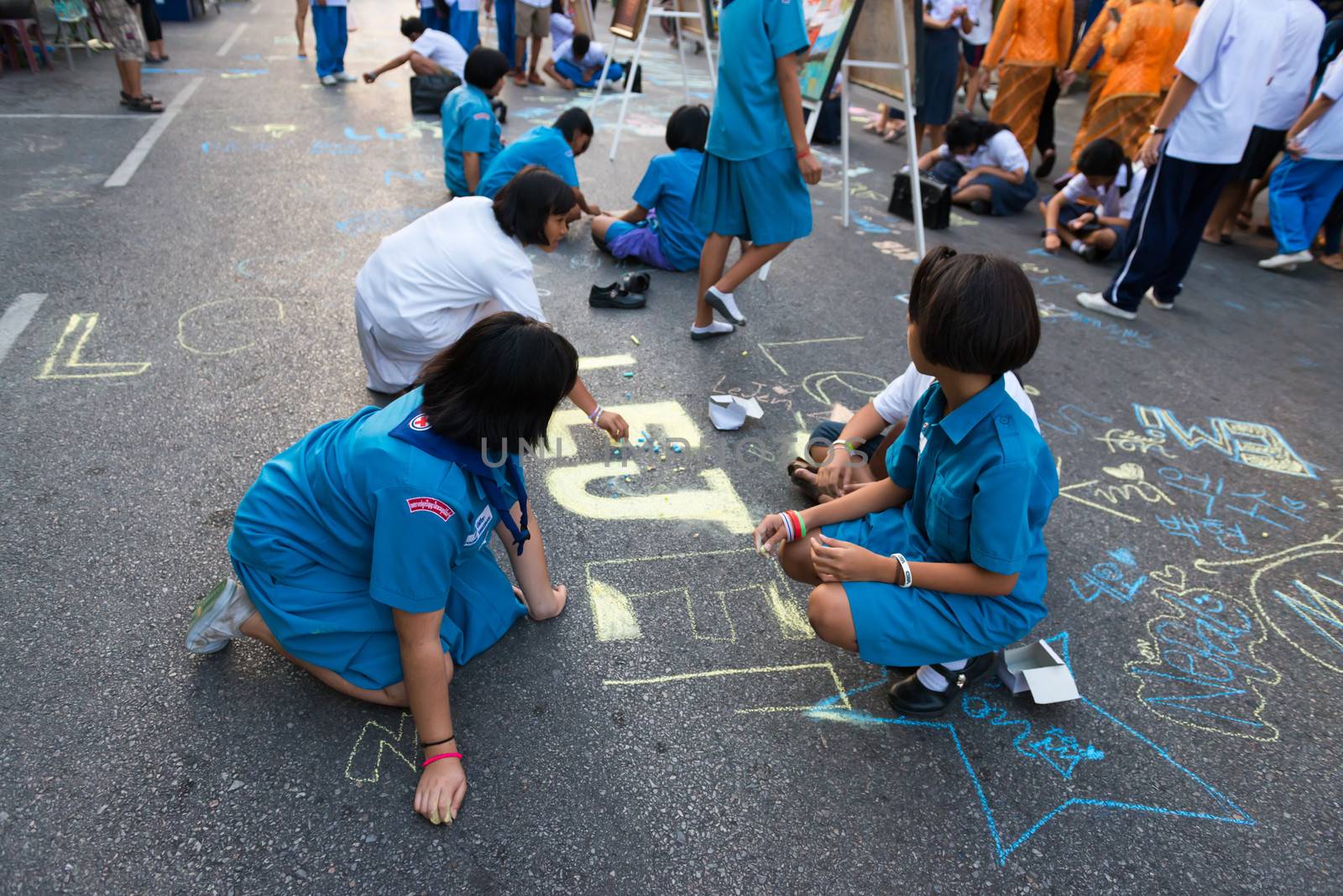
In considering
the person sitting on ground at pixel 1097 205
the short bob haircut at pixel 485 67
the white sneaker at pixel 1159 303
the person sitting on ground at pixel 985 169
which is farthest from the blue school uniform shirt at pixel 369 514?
the person sitting on ground at pixel 985 169

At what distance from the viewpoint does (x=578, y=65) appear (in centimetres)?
873

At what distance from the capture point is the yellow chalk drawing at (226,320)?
3.31 metres

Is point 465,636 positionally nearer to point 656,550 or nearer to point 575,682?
point 575,682

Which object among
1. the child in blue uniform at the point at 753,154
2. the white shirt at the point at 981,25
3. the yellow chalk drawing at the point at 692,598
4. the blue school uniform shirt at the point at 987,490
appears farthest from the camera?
the white shirt at the point at 981,25

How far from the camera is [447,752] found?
5.64ft

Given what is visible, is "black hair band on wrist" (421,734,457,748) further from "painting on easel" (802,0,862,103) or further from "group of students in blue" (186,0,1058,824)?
"painting on easel" (802,0,862,103)

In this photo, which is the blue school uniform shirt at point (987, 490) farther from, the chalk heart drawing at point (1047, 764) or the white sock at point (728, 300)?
the white sock at point (728, 300)

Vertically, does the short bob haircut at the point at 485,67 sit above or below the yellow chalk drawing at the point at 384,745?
above

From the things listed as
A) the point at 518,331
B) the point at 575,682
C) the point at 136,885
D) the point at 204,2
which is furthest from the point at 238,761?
the point at 204,2

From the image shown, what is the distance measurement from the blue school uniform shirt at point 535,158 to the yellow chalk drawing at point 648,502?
2.34 m

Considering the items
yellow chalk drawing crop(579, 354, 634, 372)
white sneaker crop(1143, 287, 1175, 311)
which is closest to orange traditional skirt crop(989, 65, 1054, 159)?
white sneaker crop(1143, 287, 1175, 311)

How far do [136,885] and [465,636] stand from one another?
2.55 ft

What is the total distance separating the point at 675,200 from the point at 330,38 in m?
5.40

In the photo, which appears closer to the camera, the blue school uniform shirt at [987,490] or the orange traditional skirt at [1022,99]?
the blue school uniform shirt at [987,490]
